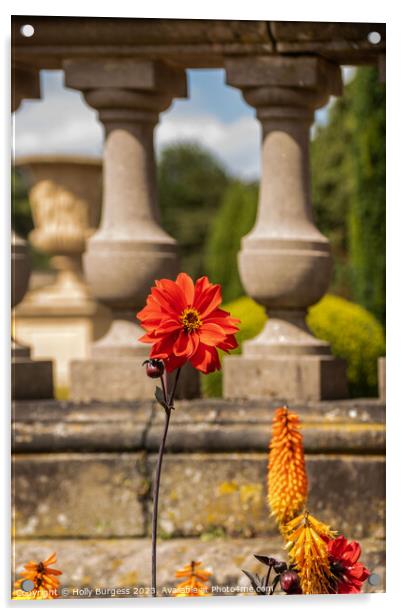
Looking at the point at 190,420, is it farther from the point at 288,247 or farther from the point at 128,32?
the point at 128,32

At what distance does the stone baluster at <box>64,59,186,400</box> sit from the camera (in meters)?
3.74

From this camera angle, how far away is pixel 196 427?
3609 mm

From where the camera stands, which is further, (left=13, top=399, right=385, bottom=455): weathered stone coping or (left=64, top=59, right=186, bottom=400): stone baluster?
(left=64, top=59, right=186, bottom=400): stone baluster

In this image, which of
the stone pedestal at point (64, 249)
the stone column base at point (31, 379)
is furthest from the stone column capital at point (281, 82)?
the stone pedestal at point (64, 249)

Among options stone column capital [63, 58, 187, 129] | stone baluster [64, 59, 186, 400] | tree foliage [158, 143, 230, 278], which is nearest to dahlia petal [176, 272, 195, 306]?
stone baluster [64, 59, 186, 400]

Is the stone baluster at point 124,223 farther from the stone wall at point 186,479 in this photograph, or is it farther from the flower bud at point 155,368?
the flower bud at point 155,368

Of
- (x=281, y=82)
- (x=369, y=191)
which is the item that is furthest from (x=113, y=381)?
(x=369, y=191)

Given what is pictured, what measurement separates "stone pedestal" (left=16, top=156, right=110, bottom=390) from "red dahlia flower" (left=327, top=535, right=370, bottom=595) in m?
8.12

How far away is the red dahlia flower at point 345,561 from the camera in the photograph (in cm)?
238

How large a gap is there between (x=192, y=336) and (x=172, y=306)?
80 mm

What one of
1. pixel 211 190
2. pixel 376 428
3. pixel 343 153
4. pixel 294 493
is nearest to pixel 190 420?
pixel 376 428

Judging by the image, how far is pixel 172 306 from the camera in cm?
237

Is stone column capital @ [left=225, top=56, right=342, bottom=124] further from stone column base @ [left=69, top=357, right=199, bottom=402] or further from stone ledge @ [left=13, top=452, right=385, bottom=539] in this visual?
stone ledge @ [left=13, top=452, right=385, bottom=539]

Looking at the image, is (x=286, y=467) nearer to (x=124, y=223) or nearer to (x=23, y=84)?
(x=124, y=223)
